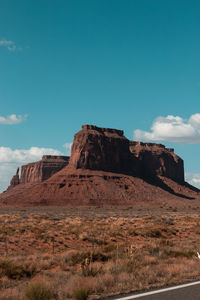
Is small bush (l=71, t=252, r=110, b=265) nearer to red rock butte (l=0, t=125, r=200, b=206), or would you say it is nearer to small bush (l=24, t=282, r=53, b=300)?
small bush (l=24, t=282, r=53, b=300)

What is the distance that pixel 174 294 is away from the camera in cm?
664

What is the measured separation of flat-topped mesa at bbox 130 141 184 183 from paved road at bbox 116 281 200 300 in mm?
124368

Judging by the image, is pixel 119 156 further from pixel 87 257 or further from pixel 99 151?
pixel 87 257

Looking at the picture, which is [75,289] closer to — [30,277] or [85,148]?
[30,277]

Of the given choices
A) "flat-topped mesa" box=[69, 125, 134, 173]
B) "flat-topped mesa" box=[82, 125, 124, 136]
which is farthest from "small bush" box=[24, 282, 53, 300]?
"flat-topped mesa" box=[82, 125, 124, 136]

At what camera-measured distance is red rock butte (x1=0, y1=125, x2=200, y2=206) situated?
3765 inches

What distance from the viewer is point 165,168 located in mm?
143250

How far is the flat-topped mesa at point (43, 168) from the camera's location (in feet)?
567

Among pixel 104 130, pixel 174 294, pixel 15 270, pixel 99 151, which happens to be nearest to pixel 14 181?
pixel 104 130

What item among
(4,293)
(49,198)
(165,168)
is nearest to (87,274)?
(4,293)

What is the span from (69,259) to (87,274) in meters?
2.68

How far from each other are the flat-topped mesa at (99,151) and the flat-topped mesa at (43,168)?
59.2 meters

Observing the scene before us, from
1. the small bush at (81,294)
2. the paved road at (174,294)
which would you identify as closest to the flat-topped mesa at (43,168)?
the paved road at (174,294)

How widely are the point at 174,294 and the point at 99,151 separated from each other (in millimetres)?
108221
